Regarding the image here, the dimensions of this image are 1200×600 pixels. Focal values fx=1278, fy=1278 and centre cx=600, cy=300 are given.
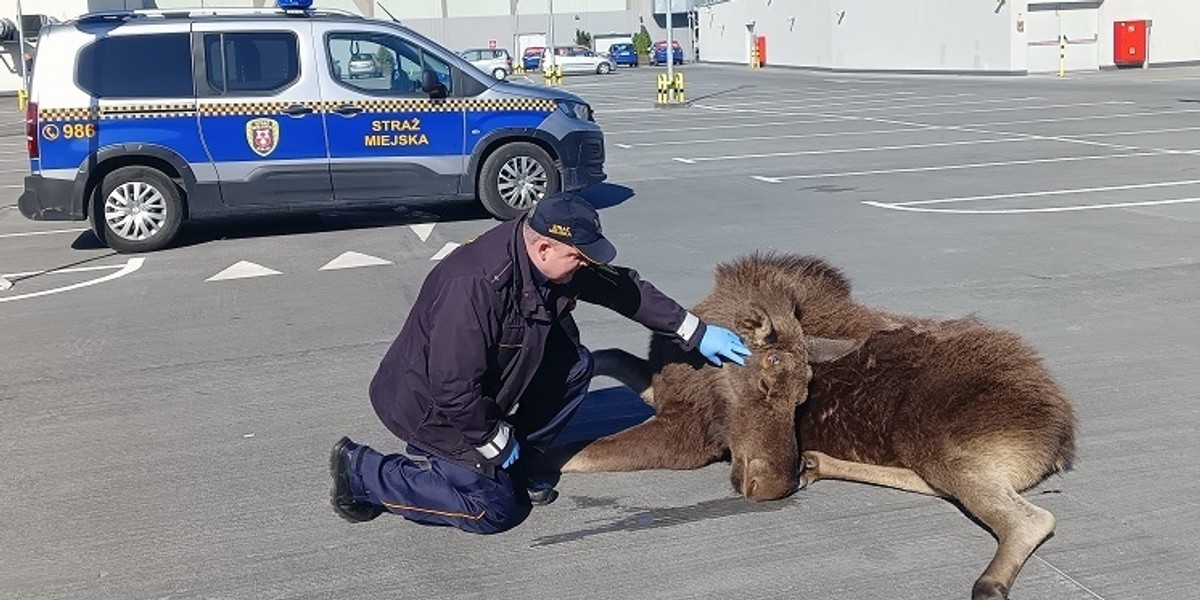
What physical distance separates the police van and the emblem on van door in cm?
1

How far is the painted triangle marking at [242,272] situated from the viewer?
1098 cm

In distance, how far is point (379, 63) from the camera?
1318 cm

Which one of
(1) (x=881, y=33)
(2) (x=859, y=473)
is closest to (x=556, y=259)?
(2) (x=859, y=473)

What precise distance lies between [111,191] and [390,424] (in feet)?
27.8

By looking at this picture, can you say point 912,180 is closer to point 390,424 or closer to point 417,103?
point 417,103

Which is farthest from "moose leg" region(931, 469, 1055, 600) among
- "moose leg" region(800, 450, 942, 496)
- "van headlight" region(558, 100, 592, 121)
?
"van headlight" region(558, 100, 592, 121)

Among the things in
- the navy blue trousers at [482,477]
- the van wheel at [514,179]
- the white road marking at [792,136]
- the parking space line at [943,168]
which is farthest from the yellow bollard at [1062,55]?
the navy blue trousers at [482,477]

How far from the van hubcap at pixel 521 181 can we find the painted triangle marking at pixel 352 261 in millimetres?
2250

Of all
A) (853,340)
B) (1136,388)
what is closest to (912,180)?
(1136,388)

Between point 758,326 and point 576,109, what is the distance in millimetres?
9544

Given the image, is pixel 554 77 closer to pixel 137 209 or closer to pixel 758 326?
pixel 137 209

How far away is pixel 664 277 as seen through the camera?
10.1 metres

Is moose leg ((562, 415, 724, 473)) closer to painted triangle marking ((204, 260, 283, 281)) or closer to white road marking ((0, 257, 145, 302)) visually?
painted triangle marking ((204, 260, 283, 281))

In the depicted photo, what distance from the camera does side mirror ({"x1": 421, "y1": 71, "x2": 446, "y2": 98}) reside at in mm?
13094
